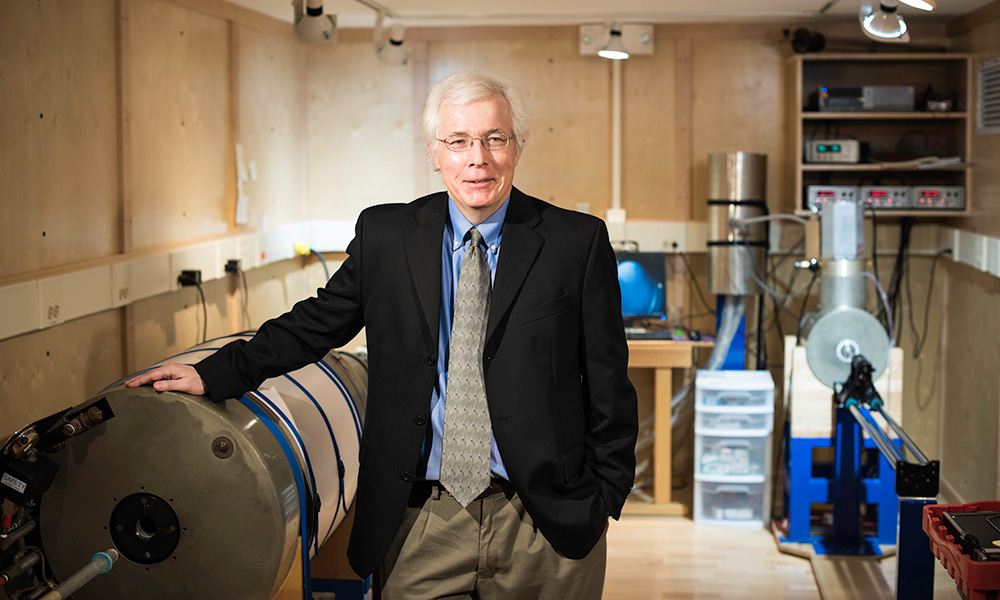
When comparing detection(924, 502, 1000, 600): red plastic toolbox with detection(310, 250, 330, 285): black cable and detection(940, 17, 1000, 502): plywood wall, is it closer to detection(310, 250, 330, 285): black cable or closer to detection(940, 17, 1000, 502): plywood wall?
detection(940, 17, 1000, 502): plywood wall

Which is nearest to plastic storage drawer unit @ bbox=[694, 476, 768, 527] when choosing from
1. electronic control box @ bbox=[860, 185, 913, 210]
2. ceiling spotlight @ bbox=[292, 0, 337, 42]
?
electronic control box @ bbox=[860, 185, 913, 210]

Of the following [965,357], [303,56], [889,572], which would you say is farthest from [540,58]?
[889,572]

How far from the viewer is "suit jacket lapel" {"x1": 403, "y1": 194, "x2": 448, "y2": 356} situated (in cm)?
173

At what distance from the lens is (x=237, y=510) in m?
2.01

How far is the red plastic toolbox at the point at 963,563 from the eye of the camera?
203cm

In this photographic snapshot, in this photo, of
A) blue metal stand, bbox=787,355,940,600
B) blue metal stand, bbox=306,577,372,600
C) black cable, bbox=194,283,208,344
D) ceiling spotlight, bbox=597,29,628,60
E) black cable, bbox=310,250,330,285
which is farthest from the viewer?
black cable, bbox=310,250,330,285

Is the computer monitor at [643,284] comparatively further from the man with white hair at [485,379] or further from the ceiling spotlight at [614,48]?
the man with white hair at [485,379]

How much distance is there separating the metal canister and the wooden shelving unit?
0.66ft

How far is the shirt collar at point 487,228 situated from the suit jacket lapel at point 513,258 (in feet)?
0.06

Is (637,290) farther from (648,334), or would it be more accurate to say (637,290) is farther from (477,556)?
(477,556)

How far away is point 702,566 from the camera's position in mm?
3977

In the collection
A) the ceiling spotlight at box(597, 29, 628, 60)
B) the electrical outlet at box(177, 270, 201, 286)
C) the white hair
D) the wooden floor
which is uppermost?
the ceiling spotlight at box(597, 29, 628, 60)

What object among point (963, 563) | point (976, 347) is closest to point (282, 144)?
point (976, 347)

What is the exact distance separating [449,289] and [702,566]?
2622mm
